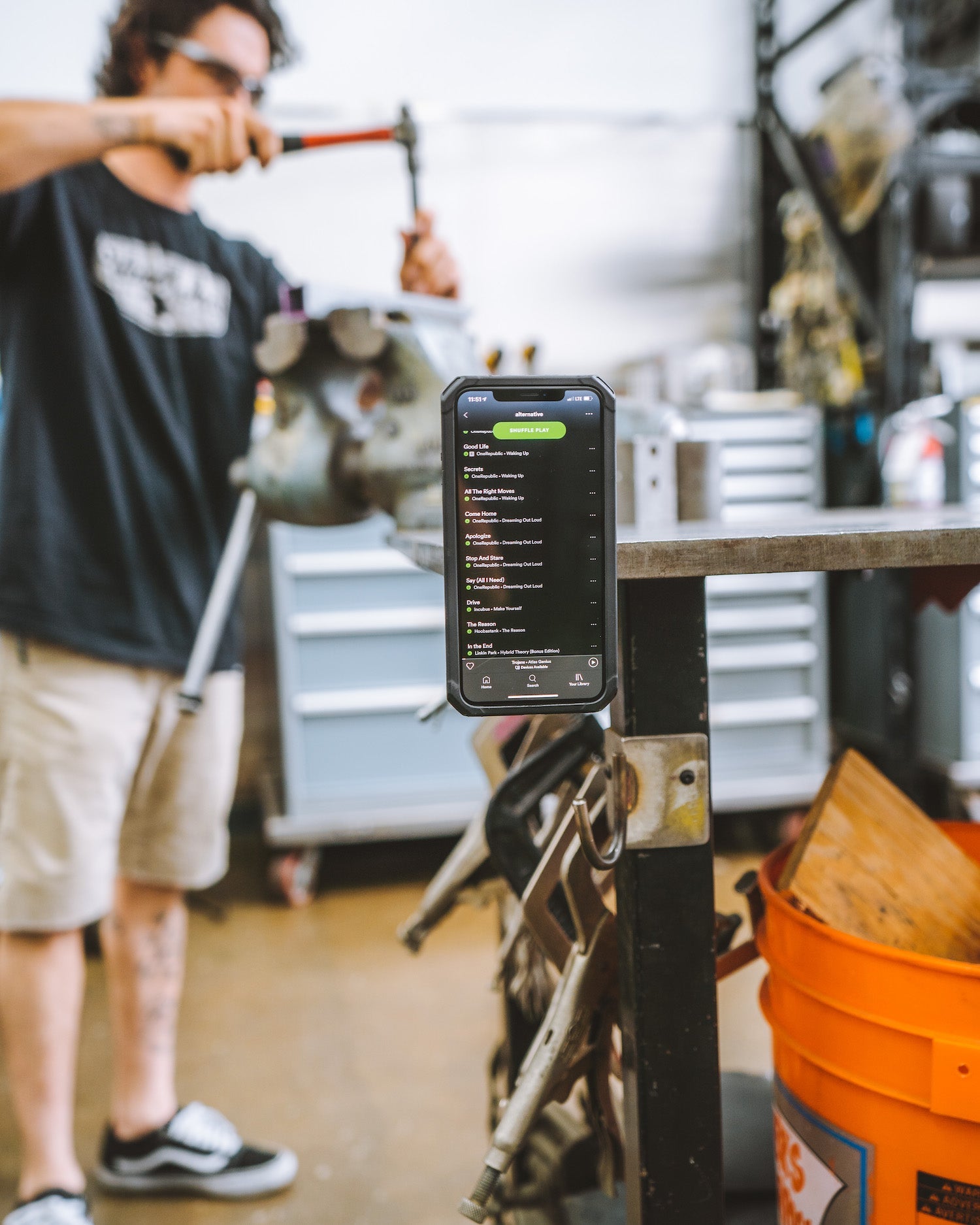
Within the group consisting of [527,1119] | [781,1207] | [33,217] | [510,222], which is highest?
[510,222]

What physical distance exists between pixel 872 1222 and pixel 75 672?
3.21ft

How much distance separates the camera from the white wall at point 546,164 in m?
2.70

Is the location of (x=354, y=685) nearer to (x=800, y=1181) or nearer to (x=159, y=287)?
(x=159, y=287)

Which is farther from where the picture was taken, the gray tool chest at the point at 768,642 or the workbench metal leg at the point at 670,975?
the gray tool chest at the point at 768,642

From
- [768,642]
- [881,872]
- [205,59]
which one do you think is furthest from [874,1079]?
[768,642]

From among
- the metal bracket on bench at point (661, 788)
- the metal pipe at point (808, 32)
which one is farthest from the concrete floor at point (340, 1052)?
the metal pipe at point (808, 32)

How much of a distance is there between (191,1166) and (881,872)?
100 cm

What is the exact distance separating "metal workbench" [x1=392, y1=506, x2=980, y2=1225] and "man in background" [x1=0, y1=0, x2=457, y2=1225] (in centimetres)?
68

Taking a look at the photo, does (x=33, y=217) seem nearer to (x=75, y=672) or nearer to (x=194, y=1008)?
(x=75, y=672)

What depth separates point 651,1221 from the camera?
2.13 feet

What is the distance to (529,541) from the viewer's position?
52cm

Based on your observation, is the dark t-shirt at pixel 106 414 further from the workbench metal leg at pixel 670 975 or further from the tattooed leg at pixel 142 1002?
the workbench metal leg at pixel 670 975

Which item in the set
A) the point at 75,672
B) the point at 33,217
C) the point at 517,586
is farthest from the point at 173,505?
the point at 517,586

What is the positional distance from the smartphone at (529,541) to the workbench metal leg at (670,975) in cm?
10
